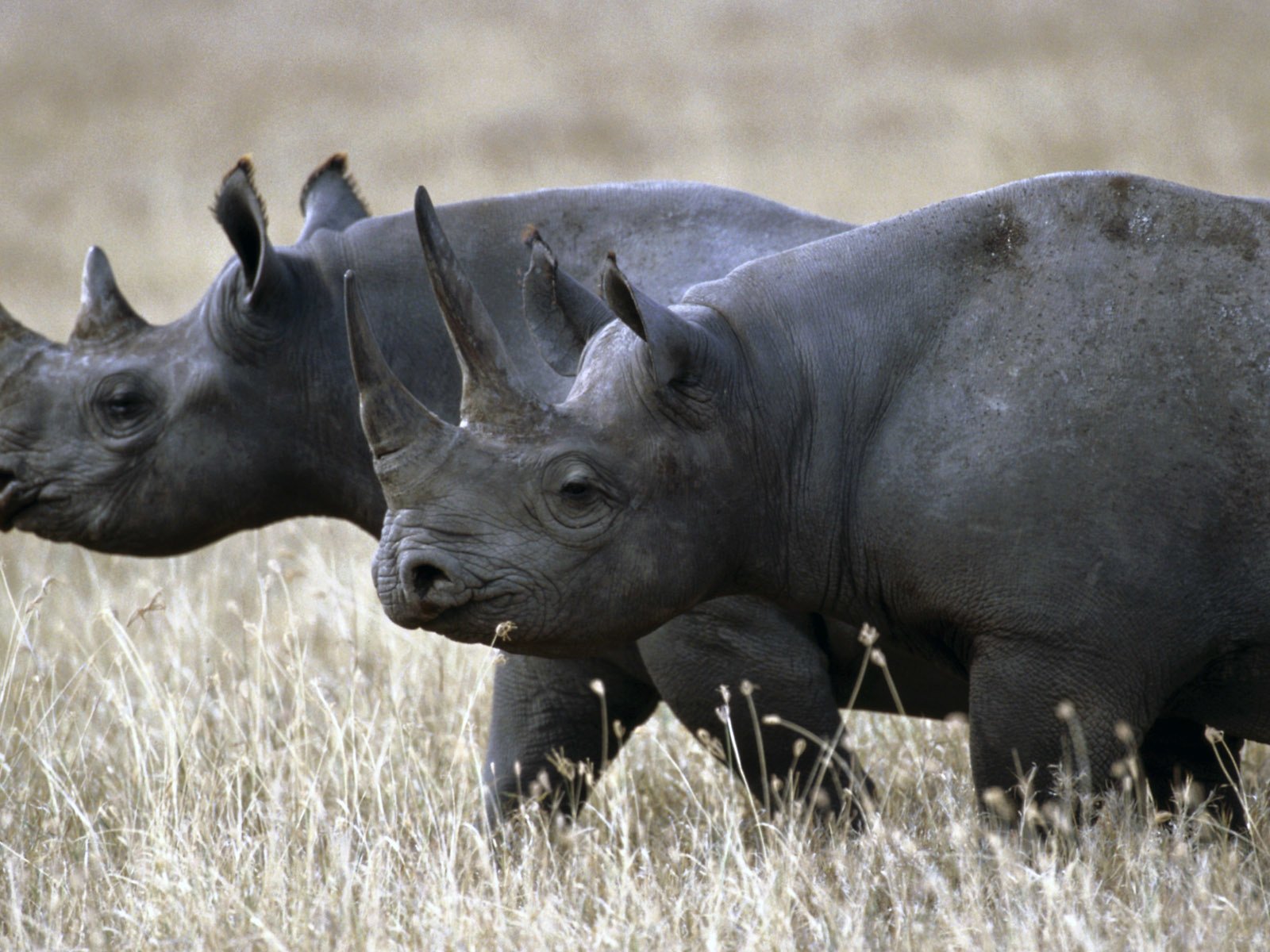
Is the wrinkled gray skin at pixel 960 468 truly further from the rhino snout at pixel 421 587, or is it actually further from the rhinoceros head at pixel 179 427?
the rhinoceros head at pixel 179 427

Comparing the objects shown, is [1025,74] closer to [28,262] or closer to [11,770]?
[28,262]

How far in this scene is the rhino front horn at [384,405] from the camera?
14.3ft

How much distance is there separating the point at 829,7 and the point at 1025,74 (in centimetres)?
737

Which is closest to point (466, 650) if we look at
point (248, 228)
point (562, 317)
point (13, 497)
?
point (13, 497)

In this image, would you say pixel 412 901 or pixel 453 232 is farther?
pixel 453 232

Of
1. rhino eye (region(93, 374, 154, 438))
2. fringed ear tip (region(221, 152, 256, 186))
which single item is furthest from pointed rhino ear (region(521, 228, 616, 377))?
rhino eye (region(93, 374, 154, 438))

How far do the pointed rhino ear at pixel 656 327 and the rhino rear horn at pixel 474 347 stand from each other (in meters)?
0.30

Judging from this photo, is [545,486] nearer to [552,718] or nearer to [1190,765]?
[552,718]

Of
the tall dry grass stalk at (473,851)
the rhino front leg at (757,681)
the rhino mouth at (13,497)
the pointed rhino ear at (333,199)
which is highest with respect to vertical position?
the pointed rhino ear at (333,199)

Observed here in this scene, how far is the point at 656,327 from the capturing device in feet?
14.3

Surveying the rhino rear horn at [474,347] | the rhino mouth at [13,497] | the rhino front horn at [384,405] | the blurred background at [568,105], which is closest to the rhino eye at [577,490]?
the rhino rear horn at [474,347]

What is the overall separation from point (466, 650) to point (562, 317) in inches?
110

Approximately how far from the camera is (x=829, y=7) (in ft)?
100

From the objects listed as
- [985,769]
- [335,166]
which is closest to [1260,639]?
[985,769]
